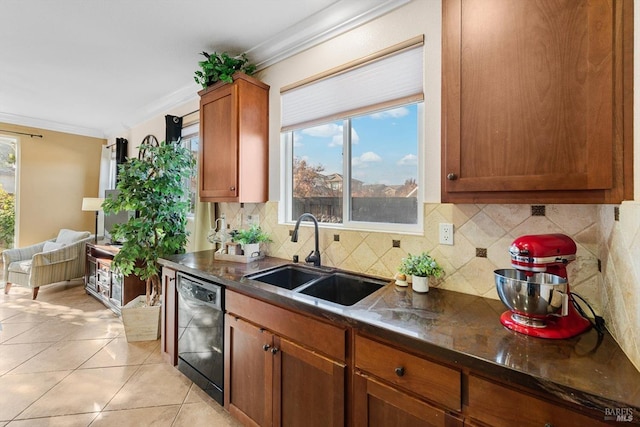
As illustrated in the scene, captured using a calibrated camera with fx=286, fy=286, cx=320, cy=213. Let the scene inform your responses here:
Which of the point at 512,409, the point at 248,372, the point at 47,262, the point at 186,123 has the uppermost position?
the point at 186,123

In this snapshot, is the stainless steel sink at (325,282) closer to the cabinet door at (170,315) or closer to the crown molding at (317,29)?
the cabinet door at (170,315)

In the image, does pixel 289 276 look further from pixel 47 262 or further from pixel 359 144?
pixel 47 262

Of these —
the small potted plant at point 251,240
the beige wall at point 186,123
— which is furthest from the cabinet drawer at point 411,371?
the beige wall at point 186,123

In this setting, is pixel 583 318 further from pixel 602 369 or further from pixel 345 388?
pixel 345 388

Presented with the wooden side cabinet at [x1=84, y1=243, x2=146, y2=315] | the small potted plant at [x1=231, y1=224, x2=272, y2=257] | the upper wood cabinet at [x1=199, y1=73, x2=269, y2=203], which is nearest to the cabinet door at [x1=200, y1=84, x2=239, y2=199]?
the upper wood cabinet at [x1=199, y1=73, x2=269, y2=203]

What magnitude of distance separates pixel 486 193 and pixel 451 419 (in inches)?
32.0

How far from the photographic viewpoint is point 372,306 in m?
1.26

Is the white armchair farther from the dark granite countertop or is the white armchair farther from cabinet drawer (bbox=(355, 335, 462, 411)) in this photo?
cabinet drawer (bbox=(355, 335, 462, 411))

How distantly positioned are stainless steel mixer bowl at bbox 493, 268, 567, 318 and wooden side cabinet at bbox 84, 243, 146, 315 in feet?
11.9

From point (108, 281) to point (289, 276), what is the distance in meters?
2.93

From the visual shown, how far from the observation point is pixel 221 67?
228cm

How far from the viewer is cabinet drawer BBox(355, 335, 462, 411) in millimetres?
921

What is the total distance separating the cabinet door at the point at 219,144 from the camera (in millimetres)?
2215

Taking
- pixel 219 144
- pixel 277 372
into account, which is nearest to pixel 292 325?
pixel 277 372
